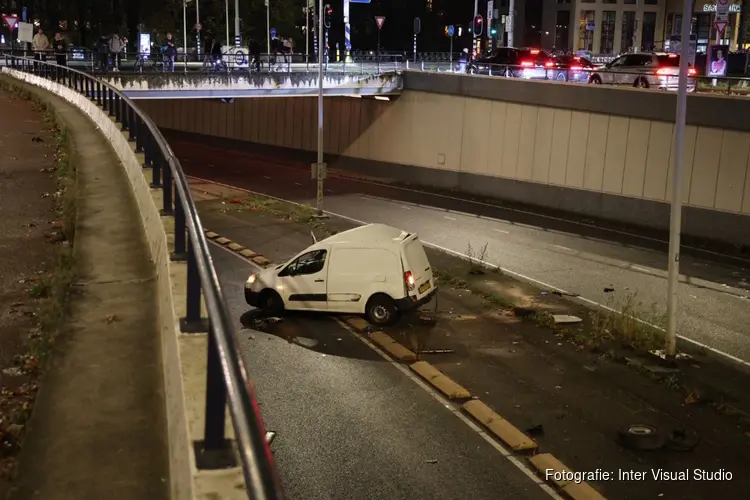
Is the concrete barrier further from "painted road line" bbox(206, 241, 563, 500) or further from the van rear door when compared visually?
the van rear door

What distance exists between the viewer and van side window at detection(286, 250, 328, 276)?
18281 millimetres

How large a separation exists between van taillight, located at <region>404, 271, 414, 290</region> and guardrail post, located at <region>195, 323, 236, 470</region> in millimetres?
13880

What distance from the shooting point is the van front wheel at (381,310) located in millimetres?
17750

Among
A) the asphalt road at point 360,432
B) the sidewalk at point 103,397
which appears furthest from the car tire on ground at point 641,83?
the sidewalk at point 103,397

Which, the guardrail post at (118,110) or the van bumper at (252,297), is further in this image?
the van bumper at (252,297)

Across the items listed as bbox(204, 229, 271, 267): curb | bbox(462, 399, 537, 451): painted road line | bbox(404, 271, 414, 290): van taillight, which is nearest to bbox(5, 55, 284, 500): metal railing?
bbox(462, 399, 537, 451): painted road line

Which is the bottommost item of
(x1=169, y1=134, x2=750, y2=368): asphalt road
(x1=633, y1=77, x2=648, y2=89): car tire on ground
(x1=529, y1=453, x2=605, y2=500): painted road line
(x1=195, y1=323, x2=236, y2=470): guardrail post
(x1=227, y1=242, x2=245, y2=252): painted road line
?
(x1=169, y1=134, x2=750, y2=368): asphalt road

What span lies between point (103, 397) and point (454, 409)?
851 centimetres

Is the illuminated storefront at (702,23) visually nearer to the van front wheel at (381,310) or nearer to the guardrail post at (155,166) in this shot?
the van front wheel at (381,310)

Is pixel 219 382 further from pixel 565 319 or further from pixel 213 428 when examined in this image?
pixel 565 319

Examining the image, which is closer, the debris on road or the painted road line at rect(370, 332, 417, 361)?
the painted road line at rect(370, 332, 417, 361)

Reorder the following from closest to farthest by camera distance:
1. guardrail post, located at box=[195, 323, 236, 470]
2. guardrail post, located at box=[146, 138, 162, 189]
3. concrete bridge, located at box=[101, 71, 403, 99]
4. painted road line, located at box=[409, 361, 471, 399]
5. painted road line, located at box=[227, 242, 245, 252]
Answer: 1. guardrail post, located at box=[195, 323, 236, 470]
2. guardrail post, located at box=[146, 138, 162, 189]
3. painted road line, located at box=[409, 361, 471, 399]
4. painted road line, located at box=[227, 242, 245, 252]
5. concrete bridge, located at box=[101, 71, 403, 99]

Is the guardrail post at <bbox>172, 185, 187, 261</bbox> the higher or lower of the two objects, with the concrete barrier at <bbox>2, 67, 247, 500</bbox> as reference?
higher

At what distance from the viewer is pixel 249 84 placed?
4034cm
